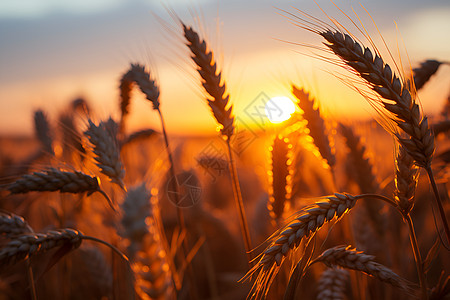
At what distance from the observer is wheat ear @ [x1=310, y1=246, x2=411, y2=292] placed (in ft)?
3.60

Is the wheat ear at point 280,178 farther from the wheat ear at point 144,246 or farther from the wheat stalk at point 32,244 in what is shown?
the wheat stalk at point 32,244

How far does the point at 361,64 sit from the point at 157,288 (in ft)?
4.62

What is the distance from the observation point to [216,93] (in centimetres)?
163

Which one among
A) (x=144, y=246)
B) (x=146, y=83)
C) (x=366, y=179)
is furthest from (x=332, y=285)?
(x=146, y=83)

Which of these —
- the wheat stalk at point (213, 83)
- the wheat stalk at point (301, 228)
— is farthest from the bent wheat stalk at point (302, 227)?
the wheat stalk at point (213, 83)

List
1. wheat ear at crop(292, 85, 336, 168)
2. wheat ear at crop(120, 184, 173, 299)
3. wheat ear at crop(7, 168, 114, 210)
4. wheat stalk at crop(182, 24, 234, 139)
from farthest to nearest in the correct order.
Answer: wheat ear at crop(292, 85, 336, 168)
wheat stalk at crop(182, 24, 234, 139)
wheat ear at crop(120, 184, 173, 299)
wheat ear at crop(7, 168, 114, 210)

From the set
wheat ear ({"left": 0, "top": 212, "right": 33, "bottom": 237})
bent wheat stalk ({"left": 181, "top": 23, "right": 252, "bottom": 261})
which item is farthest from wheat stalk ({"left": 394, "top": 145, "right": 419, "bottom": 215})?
wheat ear ({"left": 0, "top": 212, "right": 33, "bottom": 237})

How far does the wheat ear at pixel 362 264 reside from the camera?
1.10 metres

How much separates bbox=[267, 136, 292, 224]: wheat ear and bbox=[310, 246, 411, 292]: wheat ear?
1.54 feet

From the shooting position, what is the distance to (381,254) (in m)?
2.43

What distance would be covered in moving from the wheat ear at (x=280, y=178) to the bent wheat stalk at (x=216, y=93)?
7.1 inches

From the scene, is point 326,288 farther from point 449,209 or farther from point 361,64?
point 449,209

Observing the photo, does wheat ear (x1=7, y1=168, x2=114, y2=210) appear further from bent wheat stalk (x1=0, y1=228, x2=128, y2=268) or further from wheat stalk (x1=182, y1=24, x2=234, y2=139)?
wheat stalk (x1=182, y1=24, x2=234, y2=139)

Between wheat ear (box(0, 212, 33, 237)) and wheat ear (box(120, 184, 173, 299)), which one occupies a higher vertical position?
wheat ear (box(0, 212, 33, 237))
